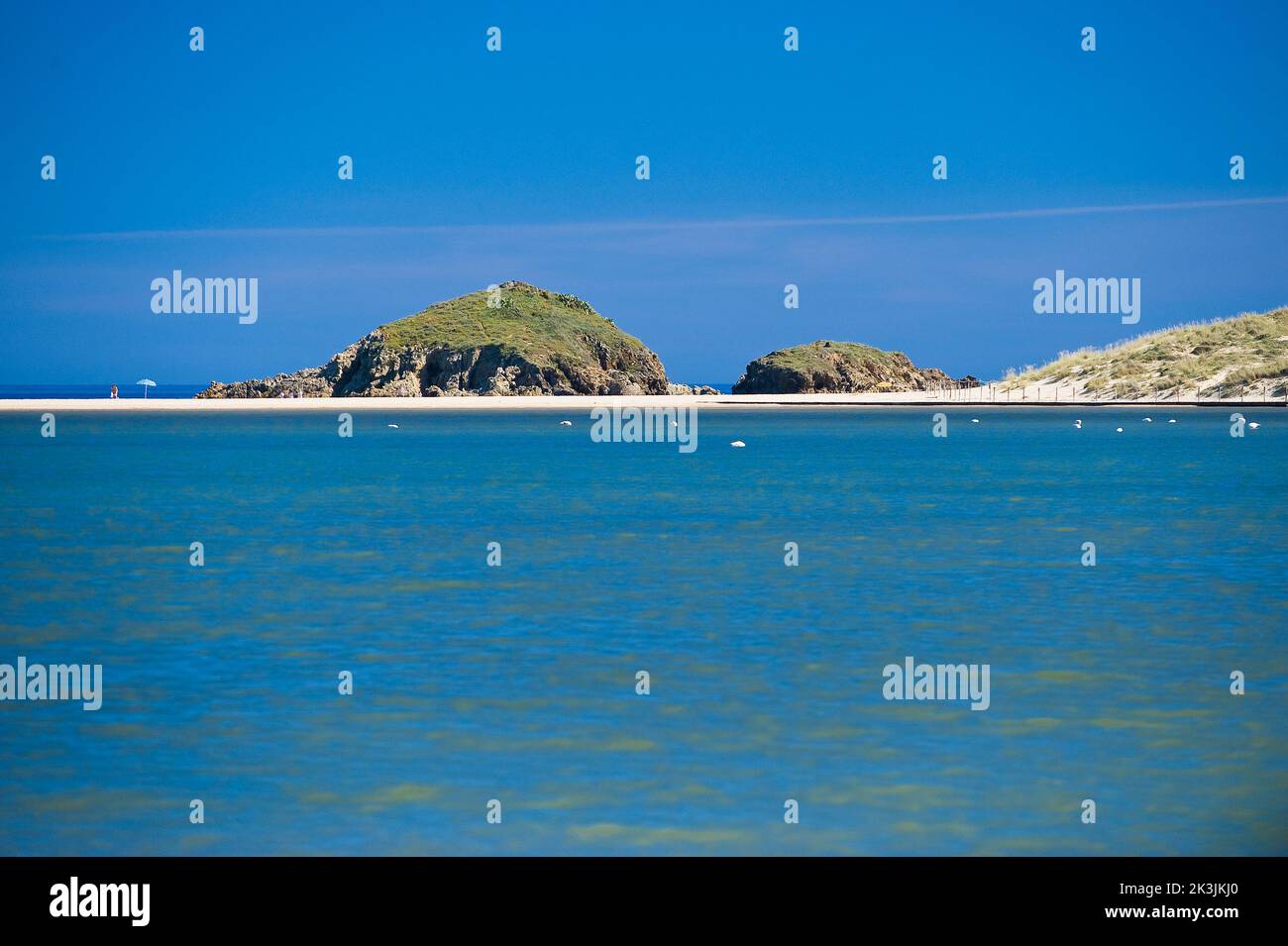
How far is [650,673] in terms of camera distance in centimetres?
1898

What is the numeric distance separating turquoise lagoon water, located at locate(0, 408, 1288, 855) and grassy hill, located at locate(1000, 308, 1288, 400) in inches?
4303

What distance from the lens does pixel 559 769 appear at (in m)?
14.5

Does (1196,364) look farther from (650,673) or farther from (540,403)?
(650,673)

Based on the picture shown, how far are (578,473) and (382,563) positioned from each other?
29.9 meters

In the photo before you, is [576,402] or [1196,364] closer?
[1196,364]

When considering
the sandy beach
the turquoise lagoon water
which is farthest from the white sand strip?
the turquoise lagoon water

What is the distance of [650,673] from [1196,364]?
146103mm

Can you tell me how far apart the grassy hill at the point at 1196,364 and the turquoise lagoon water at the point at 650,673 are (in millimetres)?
109308

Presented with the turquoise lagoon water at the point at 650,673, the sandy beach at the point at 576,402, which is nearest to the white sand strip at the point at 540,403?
the sandy beach at the point at 576,402

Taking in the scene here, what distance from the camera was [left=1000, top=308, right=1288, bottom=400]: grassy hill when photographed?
14675 cm

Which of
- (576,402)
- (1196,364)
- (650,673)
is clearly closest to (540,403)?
(576,402)

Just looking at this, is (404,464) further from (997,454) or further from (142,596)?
(142,596)

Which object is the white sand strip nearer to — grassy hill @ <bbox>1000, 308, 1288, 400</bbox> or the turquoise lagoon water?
grassy hill @ <bbox>1000, 308, 1288, 400</bbox>
